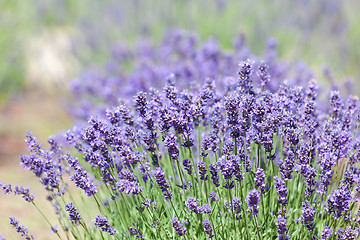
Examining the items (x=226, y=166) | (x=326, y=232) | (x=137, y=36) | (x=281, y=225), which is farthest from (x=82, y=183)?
(x=137, y=36)

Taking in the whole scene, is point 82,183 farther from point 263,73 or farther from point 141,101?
point 263,73

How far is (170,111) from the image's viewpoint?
7.52 ft

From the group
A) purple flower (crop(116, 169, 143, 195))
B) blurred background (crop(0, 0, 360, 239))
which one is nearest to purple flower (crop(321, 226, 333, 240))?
purple flower (crop(116, 169, 143, 195))

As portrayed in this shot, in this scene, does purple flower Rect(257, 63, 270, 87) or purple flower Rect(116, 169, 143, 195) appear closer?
purple flower Rect(116, 169, 143, 195)

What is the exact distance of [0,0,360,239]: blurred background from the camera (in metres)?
7.80

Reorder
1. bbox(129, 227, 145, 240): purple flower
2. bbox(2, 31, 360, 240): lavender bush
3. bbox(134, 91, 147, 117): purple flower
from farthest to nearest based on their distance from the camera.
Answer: bbox(129, 227, 145, 240): purple flower
bbox(134, 91, 147, 117): purple flower
bbox(2, 31, 360, 240): lavender bush

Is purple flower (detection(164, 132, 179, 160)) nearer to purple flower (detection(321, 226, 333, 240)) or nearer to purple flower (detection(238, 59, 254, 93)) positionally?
purple flower (detection(238, 59, 254, 93))

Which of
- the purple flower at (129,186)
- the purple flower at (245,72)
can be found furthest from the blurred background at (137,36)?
the purple flower at (129,186)

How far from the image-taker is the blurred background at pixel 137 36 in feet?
25.6

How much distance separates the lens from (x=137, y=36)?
8.94 metres

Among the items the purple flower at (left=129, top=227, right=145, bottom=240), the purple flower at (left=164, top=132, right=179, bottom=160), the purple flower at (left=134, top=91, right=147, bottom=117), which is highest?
the purple flower at (left=134, top=91, right=147, bottom=117)

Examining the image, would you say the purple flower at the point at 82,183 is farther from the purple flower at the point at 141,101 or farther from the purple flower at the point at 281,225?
the purple flower at the point at 281,225

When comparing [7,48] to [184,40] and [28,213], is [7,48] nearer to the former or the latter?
[184,40]

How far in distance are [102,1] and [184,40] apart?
168 inches
